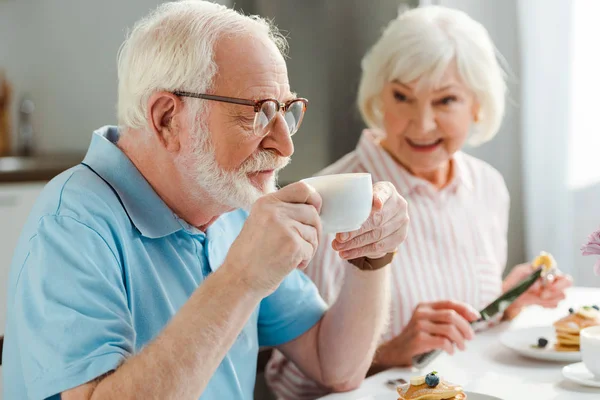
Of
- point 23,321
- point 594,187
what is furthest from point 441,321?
point 594,187

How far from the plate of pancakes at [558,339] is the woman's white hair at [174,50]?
806mm

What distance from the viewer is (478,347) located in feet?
5.48

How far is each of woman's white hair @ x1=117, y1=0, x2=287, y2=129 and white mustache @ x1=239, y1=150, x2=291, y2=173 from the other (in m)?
0.12

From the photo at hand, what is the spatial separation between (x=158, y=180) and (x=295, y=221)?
0.38 metres

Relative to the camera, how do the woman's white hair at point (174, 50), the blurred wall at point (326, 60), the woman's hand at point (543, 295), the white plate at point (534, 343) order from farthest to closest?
the blurred wall at point (326, 60), the woman's hand at point (543, 295), the white plate at point (534, 343), the woman's white hair at point (174, 50)

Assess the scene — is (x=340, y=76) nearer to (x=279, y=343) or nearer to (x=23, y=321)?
(x=279, y=343)

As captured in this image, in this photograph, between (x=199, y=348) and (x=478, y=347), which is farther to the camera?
(x=478, y=347)

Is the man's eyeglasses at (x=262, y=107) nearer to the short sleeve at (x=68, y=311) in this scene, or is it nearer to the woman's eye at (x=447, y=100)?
the short sleeve at (x=68, y=311)

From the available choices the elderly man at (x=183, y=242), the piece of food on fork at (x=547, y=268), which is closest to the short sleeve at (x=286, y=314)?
the elderly man at (x=183, y=242)

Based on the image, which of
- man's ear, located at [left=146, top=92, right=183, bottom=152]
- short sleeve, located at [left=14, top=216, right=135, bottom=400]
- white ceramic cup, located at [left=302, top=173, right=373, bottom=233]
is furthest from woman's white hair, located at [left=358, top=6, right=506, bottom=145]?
short sleeve, located at [left=14, top=216, right=135, bottom=400]

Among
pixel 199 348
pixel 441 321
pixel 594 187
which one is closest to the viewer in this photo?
pixel 199 348

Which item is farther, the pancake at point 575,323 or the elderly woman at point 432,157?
the elderly woman at point 432,157

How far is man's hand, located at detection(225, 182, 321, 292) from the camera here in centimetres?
106

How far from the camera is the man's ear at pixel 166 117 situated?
130 cm
